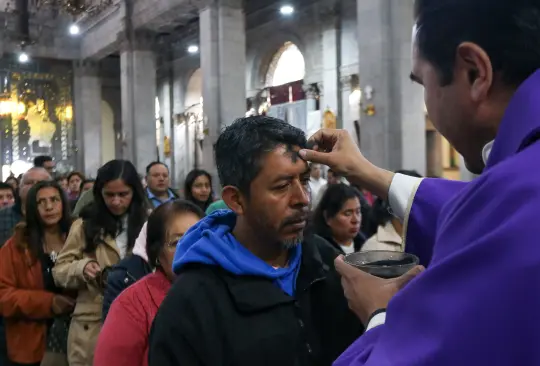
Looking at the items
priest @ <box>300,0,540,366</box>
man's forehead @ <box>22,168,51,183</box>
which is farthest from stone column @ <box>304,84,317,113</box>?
priest @ <box>300,0,540,366</box>

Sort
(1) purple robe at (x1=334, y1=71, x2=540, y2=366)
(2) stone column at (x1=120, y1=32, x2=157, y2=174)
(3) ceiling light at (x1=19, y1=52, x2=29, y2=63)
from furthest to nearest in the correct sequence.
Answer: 1. (3) ceiling light at (x1=19, y1=52, x2=29, y2=63)
2. (2) stone column at (x1=120, y1=32, x2=157, y2=174)
3. (1) purple robe at (x1=334, y1=71, x2=540, y2=366)

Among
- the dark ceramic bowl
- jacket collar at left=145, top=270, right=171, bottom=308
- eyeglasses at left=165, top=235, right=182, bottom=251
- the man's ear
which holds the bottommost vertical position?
jacket collar at left=145, top=270, right=171, bottom=308

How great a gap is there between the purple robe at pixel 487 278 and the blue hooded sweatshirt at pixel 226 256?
36.8 inches

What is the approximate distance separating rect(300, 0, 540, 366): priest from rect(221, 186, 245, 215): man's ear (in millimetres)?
800

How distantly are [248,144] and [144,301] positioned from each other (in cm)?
97

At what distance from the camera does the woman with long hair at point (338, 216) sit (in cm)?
461

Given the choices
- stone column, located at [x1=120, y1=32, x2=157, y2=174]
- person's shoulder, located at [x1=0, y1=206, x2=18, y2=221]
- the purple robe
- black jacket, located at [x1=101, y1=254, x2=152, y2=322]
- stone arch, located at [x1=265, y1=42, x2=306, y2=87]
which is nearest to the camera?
the purple robe

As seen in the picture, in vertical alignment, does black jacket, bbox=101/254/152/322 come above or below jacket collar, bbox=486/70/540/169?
below

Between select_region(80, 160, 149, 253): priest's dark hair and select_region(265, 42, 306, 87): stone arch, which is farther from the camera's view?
select_region(265, 42, 306, 87): stone arch

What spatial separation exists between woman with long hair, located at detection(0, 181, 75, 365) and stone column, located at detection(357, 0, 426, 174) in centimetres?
812

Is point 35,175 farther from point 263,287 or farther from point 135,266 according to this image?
point 263,287

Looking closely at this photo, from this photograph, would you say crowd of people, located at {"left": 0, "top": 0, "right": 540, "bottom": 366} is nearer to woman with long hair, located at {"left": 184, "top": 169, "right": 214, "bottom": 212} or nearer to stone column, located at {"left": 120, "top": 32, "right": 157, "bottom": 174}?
woman with long hair, located at {"left": 184, "top": 169, "right": 214, "bottom": 212}

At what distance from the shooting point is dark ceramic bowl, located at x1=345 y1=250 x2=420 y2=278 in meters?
1.32

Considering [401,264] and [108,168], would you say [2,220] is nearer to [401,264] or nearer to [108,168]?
[108,168]
